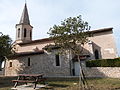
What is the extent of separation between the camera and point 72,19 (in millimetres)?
10273

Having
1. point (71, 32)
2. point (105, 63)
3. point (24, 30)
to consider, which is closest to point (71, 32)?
point (71, 32)

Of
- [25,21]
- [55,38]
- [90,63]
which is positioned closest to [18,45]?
[25,21]

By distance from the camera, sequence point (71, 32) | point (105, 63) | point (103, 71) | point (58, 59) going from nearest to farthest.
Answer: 1. point (71, 32)
2. point (103, 71)
3. point (105, 63)
4. point (58, 59)

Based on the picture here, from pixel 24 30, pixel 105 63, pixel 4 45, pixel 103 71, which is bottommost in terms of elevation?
pixel 103 71

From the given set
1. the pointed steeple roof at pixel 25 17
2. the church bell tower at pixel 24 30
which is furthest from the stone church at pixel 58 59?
the pointed steeple roof at pixel 25 17

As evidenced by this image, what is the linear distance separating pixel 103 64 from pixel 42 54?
34.8 feet

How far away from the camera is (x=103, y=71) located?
1806 centimetres

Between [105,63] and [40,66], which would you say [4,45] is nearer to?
[40,66]

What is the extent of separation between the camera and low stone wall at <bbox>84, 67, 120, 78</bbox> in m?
17.1

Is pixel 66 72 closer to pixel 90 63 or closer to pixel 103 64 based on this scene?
pixel 90 63

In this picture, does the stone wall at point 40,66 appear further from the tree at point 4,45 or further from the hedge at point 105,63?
the tree at point 4,45

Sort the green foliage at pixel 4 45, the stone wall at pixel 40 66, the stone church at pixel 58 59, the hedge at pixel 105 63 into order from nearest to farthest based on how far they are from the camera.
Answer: the hedge at pixel 105 63 → the green foliage at pixel 4 45 → the stone wall at pixel 40 66 → the stone church at pixel 58 59

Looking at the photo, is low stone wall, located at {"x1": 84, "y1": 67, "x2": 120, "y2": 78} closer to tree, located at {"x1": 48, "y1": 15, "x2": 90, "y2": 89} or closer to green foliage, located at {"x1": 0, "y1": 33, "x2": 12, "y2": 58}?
tree, located at {"x1": 48, "y1": 15, "x2": 90, "y2": 89}

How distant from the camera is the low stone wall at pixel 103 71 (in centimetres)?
1709
